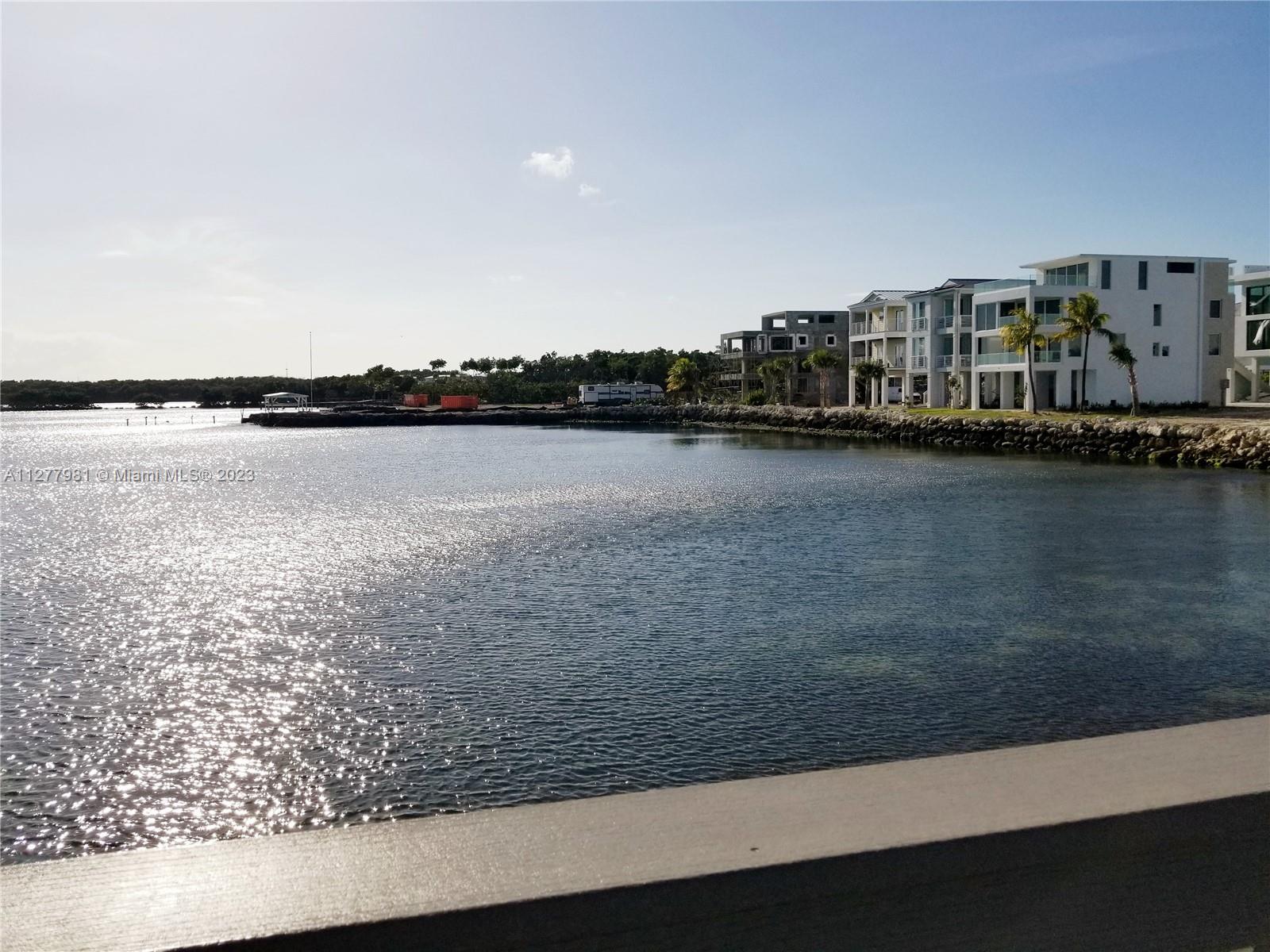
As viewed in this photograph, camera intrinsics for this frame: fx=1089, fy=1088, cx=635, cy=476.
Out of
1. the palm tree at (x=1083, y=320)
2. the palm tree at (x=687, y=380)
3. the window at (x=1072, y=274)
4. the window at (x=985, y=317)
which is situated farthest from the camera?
the palm tree at (x=687, y=380)

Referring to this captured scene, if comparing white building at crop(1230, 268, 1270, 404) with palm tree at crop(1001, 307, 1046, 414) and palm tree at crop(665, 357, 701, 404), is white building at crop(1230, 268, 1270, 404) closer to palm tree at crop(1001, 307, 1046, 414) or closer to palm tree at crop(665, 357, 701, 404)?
palm tree at crop(1001, 307, 1046, 414)

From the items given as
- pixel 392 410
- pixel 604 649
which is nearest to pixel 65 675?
pixel 604 649

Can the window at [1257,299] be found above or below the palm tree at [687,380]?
above

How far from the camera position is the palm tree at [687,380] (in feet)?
453

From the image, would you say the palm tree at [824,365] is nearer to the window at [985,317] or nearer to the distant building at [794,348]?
the distant building at [794,348]

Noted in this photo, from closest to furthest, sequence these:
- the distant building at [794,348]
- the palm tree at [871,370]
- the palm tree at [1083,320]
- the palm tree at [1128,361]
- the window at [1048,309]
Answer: the palm tree at [1128,361]
the palm tree at [1083,320]
the window at [1048,309]
the palm tree at [871,370]
the distant building at [794,348]

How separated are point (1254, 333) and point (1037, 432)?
15.1 meters

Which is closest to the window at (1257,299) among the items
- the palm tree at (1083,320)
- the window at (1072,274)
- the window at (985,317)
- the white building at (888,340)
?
the palm tree at (1083,320)

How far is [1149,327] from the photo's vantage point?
68188mm

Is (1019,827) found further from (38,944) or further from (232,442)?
(232,442)

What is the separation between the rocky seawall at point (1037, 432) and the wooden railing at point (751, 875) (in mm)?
47469

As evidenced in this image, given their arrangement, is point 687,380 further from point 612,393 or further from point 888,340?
point 888,340

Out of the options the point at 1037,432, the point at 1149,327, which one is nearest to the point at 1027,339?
the point at 1037,432

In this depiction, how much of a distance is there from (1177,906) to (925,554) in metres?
20.8
